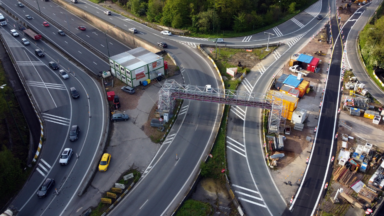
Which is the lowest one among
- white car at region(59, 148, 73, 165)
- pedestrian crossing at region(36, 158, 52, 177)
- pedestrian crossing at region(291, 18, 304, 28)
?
pedestrian crossing at region(36, 158, 52, 177)

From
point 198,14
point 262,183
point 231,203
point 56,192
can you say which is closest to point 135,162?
point 56,192

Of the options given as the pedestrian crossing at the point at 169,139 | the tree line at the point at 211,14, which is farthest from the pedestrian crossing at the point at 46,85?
the tree line at the point at 211,14

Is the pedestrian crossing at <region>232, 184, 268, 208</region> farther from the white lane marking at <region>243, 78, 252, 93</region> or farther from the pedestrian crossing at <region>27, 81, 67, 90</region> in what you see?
the pedestrian crossing at <region>27, 81, 67, 90</region>

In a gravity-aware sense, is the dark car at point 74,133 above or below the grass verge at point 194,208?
above

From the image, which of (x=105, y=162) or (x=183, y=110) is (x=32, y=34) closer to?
(x=183, y=110)

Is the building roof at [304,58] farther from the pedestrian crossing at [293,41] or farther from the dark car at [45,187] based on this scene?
the dark car at [45,187]

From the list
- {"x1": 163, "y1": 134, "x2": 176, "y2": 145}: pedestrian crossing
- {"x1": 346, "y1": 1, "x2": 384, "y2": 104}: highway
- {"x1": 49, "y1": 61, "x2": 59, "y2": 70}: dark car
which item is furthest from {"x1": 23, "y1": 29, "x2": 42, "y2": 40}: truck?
{"x1": 346, "y1": 1, "x2": 384, "y2": 104}: highway
